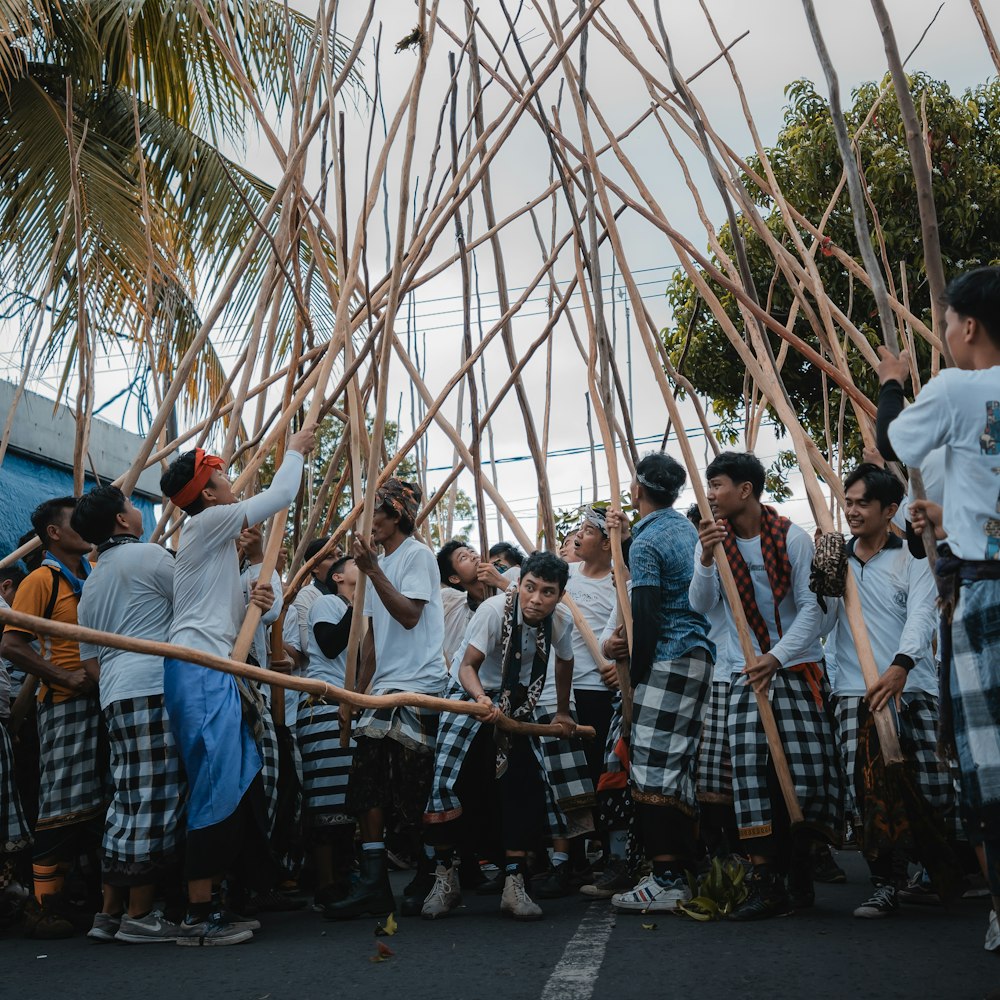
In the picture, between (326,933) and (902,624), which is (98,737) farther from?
(902,624)

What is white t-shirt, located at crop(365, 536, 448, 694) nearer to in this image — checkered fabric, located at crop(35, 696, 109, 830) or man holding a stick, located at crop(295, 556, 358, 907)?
man holding a stick, located at crop(295, 556, 358, 907)

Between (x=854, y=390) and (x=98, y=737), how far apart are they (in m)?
2.33

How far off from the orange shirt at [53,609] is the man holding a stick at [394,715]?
2.79 ft

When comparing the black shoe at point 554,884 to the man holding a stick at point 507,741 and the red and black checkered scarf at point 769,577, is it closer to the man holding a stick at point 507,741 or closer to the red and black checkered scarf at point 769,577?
the man holding a stick at point 507,741

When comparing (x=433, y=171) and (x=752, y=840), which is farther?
(x=433, y=171)

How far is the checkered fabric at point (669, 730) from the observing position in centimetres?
335

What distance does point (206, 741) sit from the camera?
313 centimetres

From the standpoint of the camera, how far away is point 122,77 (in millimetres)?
7480

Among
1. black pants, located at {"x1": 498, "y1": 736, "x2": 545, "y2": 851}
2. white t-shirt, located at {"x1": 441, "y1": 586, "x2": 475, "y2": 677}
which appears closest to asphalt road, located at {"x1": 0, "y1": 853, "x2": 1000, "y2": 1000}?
black pants, located at {"x1": 498, "y1": 736, "x2": 545, "y2": 851}

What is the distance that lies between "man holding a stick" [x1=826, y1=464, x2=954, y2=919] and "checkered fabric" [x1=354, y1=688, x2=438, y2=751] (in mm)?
1198

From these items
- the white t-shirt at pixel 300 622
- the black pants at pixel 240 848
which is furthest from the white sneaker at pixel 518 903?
the white t-shirt at pixel 300 622

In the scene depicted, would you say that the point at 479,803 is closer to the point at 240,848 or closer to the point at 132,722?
the point at 240,848

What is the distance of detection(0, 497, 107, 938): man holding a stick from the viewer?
3410 millimetres

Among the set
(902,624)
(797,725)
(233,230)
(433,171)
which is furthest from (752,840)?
(233,230)
